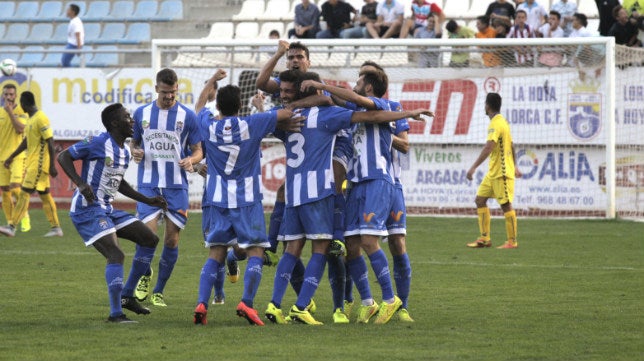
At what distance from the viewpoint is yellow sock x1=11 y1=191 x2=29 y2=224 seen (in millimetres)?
18078

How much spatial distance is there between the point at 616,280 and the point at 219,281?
4.38 meters

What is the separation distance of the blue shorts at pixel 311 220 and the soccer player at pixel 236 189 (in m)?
0.23

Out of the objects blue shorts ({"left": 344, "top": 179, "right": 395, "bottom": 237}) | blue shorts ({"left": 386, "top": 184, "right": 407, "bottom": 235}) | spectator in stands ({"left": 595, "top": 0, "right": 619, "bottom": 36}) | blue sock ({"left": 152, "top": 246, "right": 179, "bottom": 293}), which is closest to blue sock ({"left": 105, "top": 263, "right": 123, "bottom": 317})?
blue sock ({"left": 152, "top": 246, "right": 179, "bottom": 293})

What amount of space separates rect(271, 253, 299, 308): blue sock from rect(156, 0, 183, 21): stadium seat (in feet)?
67.4

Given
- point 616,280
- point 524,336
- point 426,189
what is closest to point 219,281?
point 524,336

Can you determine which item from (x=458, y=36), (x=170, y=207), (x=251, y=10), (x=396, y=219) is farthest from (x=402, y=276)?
(x=251, y=10)

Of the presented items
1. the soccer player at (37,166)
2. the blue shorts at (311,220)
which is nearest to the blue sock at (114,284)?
the blue shorts at (311,220)

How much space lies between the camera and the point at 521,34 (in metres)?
22.7

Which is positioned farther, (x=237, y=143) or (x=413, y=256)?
(x=413, y=256)

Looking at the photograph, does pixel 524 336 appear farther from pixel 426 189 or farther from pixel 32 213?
pixel 32 213

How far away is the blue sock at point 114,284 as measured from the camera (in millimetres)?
9148

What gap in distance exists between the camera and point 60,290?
37.8 ft

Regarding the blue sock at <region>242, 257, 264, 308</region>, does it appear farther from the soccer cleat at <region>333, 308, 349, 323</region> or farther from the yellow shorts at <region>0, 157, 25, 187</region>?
the yellow shorts at <region>0, 157, 25, 187</region>

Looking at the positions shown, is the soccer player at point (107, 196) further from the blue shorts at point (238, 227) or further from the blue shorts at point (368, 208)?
the blue shorts at point (368, 208)
